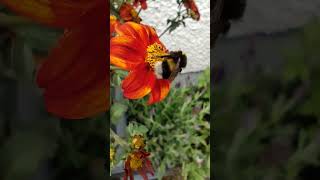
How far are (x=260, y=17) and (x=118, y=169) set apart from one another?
0.62 meters

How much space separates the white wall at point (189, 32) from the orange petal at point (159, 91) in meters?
0.08

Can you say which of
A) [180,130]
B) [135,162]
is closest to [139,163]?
[135,162]

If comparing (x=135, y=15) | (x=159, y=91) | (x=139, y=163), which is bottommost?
(x=139, y=163)

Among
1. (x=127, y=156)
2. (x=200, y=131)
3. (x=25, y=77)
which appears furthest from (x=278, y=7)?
(x=25, y=77)

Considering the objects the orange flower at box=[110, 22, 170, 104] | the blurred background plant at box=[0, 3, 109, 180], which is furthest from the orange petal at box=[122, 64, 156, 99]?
the blurred background plant at box=[0, 3, 109, 180]

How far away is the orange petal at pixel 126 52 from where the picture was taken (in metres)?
1.92

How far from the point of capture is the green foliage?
6.48ft

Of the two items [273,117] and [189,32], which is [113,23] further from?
[273,117]

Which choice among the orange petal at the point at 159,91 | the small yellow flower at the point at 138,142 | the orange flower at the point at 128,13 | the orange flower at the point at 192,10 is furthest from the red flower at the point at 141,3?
the small yellow flower at the point at 138,142

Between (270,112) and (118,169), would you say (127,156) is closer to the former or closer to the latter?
(118,169)

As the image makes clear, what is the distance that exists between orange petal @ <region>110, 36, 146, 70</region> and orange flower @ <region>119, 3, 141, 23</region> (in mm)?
55

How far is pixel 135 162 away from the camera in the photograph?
1983mm

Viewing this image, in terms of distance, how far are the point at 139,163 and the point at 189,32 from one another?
415 mm

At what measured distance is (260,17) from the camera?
203 cm
